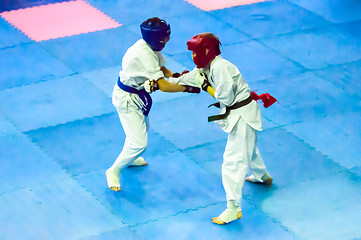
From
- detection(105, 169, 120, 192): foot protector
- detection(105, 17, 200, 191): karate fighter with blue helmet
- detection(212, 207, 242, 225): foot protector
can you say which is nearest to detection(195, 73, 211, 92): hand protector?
detection(105, 17, 200, 191): karate fighter with blue helmet

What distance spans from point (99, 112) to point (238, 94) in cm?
299

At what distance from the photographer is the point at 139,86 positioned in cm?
677

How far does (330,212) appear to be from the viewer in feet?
22.7

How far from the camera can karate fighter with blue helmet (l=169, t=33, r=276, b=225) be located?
6.16 meters

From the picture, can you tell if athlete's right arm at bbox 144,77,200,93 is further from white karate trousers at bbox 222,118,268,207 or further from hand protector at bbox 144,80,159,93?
white karate trousers at bbox 222,118,268,207

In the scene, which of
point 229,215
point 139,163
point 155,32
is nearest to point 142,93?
point 155,32

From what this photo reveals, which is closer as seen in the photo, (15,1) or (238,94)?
(238,94)

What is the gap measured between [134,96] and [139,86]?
5.5 inches

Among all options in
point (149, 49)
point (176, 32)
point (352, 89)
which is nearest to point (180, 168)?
point (149, 49)

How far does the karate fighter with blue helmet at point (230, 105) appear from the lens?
20.2ft

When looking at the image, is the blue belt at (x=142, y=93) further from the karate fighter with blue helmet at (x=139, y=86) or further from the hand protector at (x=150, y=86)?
the hand protector at (x=150, y=86)

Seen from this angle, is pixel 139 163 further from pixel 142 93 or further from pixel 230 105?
pixel 230 105

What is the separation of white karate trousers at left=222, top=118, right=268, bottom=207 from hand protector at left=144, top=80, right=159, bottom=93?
909 millimetres

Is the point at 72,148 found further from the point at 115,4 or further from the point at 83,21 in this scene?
the point at 115,4
